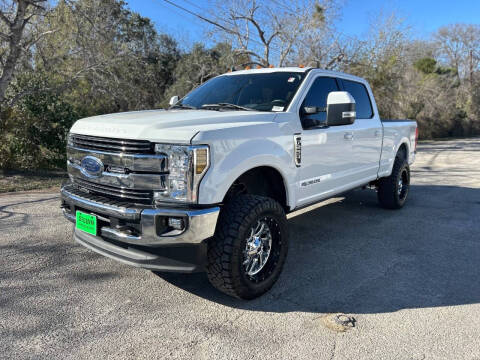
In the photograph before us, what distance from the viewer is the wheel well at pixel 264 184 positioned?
3.49 metres

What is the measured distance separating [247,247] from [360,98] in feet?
10.8

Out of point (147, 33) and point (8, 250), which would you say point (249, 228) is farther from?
point (147, 33)

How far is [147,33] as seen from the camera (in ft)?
68.7

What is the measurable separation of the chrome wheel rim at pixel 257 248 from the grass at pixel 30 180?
230 inches

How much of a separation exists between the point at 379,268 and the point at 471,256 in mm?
1224

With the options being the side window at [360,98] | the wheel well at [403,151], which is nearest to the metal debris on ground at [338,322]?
the side window at [360,98]

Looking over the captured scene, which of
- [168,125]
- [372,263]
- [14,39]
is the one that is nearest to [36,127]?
[14,39]

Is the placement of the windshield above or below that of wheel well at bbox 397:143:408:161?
above

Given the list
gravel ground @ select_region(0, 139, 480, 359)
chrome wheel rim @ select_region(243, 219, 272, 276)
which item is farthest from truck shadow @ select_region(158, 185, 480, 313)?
chrome wheel rim @ select_region(243, 219, 272, 276)

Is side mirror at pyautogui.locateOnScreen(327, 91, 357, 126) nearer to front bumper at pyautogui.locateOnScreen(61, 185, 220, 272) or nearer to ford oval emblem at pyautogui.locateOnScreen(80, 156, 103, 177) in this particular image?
front bumper at pyautogui.locateOnScreen(61, 185, 220, 272)

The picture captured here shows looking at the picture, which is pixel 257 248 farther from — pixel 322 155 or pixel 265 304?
pixel 322 155

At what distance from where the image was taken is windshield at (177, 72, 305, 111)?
3.95 meters

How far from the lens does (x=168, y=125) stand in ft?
9.51

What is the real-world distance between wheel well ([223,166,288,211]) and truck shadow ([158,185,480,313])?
2.58 ft
